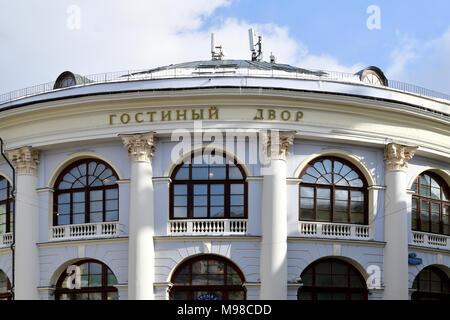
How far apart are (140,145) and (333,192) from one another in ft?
28.5

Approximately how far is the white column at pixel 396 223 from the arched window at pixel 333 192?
1.10 m

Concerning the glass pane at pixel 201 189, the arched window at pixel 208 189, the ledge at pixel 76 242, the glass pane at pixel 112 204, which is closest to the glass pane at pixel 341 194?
the arched window at pixel 208 189

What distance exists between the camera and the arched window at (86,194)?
42094 mm

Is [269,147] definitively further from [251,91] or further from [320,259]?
[320,259]

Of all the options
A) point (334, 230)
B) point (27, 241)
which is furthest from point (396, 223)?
point (27, 241)

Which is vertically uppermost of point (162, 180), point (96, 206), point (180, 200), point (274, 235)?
point (162, 180)

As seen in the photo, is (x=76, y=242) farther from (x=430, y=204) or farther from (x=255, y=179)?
(x=430, y=204)

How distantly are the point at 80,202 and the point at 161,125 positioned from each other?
5.14 m

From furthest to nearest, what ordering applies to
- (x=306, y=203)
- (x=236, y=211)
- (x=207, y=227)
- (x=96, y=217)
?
(x=96, y=217)
(x=306, y=203)
(x=236, y=211)
(x=207, y=227)

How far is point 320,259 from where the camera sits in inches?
1623

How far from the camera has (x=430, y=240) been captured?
44.1 meters

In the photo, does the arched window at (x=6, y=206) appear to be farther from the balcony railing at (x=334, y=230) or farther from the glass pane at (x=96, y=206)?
the balcony railing at (x=334, y=230)
